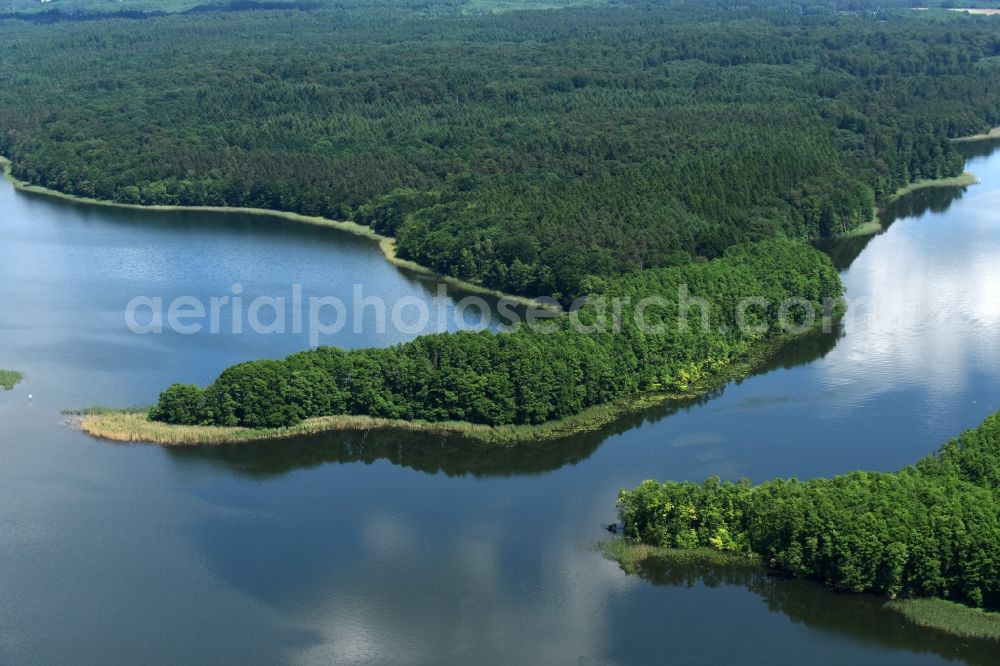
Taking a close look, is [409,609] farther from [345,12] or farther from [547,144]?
[345,12]

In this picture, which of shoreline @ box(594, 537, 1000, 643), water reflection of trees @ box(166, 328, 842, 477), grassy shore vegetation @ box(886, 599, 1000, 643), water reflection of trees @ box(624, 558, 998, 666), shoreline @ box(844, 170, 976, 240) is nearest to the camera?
water reflection of trees @ box(624, 558, 998, 666)

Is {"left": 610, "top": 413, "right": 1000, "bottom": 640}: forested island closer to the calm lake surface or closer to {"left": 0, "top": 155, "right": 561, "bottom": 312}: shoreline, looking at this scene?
the calm lake surface

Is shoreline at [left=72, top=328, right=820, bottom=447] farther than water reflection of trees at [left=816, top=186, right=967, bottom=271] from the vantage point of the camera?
No

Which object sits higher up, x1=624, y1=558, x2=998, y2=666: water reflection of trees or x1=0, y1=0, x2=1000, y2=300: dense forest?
x1=0, y1=0, x2=1000, y2=300: dense forest

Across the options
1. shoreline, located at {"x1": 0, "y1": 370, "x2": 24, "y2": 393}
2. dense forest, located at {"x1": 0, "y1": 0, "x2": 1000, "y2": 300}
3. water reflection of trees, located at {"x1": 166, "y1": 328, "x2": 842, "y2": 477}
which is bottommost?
water reflection of trees, located at {"x1": 166, "y1": 328, "x2": 842, "y2": 477}

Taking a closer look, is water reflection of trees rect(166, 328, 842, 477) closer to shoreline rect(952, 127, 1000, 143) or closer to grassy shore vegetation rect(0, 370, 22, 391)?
grassy shore vegetation rect(0, 370, 22, 391)

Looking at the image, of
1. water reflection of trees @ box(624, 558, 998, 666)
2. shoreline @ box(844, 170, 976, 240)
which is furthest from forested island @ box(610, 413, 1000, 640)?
shoreline @ box(844, 170, 976, 240)

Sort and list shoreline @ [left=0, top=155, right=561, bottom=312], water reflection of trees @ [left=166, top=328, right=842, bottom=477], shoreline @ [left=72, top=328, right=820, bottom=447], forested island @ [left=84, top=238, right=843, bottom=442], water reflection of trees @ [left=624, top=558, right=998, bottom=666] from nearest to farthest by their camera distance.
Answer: water reflection of trees @ [left=624, top=558, right=998, bottom=666], water reflection of trees @ [left=166, top=328, right=842, bottom=477], shoreline @ [left=72, top=328, right=820, bottom=447], forested island @ [left=84, top=238, right=843, bottom=442], shoreline @ [left=0, top=155, right=561, bottom=312]
